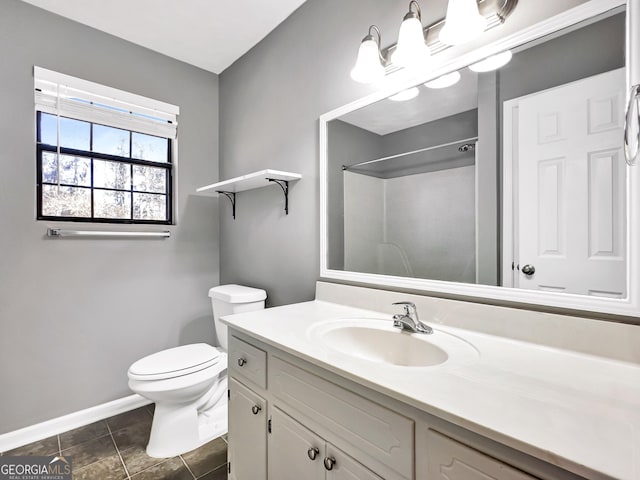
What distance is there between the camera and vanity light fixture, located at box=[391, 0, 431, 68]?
3.82 feet

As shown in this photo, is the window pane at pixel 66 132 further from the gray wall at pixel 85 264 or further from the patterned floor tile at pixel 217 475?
the patterned floor tile at pixel 217 475

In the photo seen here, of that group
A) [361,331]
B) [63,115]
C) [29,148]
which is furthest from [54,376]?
[361,331]

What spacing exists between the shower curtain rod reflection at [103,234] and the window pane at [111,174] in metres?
0.33

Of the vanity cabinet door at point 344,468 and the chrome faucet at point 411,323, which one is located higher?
the chrome faucet at point 411,323

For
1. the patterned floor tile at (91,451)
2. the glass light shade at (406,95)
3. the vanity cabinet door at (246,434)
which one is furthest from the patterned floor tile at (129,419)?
the glass light shade at (406,95)

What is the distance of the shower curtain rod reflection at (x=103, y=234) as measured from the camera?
1.85 metres

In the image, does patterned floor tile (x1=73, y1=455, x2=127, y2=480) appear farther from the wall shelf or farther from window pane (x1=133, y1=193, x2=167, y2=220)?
the wall shelf

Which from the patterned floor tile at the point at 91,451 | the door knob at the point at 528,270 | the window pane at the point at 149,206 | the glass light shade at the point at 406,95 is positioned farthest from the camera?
the window pane at the point at 149,206

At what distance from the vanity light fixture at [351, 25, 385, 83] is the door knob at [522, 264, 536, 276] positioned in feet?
3.22

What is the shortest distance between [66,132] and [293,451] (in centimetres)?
225

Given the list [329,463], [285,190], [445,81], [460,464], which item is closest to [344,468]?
[329,463]

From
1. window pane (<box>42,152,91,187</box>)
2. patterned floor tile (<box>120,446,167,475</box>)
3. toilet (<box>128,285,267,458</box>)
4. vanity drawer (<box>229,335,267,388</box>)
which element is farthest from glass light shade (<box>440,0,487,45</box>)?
patterned floor tile (<box>120,446,167,475</box>)

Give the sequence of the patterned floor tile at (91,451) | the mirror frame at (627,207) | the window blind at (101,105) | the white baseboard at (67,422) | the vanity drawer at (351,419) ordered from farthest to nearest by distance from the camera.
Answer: the window blind at (101,105) → the white baseboard at (67,422) → the patterned floor tile at (91,451) → the mirror frame at (627,207) → the vanity drawer at (351,419)

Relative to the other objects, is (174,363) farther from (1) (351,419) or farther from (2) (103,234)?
(1) (351,419)
